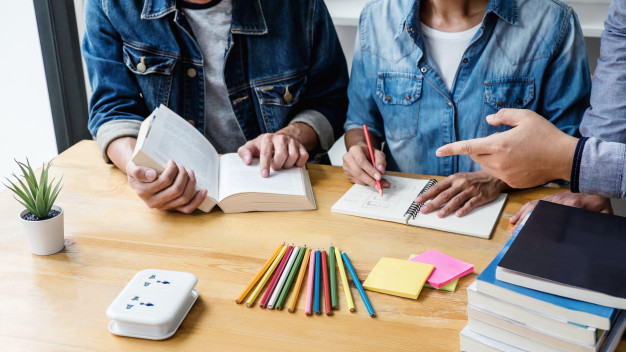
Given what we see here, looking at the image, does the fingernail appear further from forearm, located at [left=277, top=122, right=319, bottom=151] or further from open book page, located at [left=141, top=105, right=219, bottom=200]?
forearm, located at [left=277, top=122, right=319, bottom=151]

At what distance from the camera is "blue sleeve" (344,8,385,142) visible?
165 cm

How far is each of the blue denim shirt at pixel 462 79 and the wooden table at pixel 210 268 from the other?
11.8 inches

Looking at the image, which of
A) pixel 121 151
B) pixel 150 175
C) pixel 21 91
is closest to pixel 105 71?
pixel 121 151

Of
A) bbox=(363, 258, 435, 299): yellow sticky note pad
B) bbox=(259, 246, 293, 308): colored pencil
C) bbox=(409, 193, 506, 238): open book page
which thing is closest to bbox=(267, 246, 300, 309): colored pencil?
bbox=(259, 246, 293, 308): colored pencil

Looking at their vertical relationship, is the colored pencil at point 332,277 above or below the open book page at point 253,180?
below

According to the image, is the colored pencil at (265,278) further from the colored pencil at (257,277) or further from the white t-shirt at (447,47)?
the white t-shirt at (447,47)

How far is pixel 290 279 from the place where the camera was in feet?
3.28

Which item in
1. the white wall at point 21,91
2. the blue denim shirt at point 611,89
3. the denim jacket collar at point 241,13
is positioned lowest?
the white wall at point 21,91

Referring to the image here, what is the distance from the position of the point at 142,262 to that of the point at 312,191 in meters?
0.44

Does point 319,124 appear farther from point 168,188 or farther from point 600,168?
point 600,168

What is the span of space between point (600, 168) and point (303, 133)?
81 centimetres

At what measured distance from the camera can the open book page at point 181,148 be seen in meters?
1.26

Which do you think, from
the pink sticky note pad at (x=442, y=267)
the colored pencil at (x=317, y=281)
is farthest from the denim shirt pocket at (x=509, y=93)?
the colored pencil at (x=317, y=281)

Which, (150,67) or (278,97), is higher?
(150,67)
